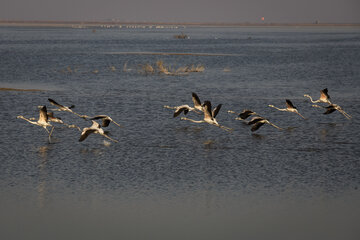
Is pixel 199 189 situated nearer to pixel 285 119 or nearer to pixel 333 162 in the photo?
pixel 333 162

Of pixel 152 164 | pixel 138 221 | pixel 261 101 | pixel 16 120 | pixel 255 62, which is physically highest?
pixel 255 62

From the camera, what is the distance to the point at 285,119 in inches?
841

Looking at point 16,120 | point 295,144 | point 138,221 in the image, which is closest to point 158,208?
point 138,221

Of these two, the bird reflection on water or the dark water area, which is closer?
the dark water area

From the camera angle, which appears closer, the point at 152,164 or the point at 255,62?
the point at 152,164

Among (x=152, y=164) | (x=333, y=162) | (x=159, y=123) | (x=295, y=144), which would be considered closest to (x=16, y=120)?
(x=159, y=123)

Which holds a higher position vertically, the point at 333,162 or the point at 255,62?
the point at 255,62

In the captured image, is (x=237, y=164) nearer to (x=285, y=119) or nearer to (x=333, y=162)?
(x=333, y=162)

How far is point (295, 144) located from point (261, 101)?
9.54 m

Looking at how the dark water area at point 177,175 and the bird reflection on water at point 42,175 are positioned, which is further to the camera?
the bird reflection on water at point 42,175

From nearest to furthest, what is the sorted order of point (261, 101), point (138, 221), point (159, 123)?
point (138, 221), point (159, 123), point (261, 101)

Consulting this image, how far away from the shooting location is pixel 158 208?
1141 cm

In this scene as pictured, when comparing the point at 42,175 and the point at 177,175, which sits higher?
the point at 177,175

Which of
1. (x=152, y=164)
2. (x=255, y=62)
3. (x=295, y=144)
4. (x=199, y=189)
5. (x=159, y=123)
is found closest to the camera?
(x=199, y=189)
